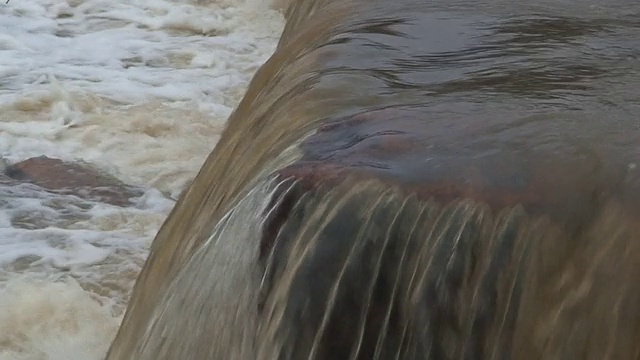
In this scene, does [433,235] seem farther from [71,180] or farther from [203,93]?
[203,93]

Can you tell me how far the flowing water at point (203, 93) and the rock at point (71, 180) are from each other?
43 millimetres

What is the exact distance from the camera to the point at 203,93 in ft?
10.0

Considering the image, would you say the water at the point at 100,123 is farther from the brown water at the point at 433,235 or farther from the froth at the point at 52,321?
the brown water at the point at 433,235

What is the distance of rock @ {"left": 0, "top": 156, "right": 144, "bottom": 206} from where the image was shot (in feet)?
7.84

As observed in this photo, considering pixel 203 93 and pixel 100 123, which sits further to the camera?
pixel 203 93

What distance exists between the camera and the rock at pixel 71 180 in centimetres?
239

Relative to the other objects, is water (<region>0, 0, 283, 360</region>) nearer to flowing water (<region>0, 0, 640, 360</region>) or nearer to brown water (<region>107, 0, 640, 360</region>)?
flowing water (<region>0, 0, 640, 360</region>)

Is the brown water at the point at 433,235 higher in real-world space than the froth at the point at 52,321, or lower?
higher

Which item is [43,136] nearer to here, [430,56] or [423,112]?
[430,56]

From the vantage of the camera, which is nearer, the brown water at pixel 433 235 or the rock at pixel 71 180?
the brown water at pixel 433 235

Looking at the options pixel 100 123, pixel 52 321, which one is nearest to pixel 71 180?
pixel 100 123

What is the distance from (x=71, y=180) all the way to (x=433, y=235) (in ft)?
5.75

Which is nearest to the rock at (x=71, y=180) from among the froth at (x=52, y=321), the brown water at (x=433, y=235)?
the froth at (x=52, y=321)

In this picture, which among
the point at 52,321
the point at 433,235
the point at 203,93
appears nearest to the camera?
the point at 433,235
